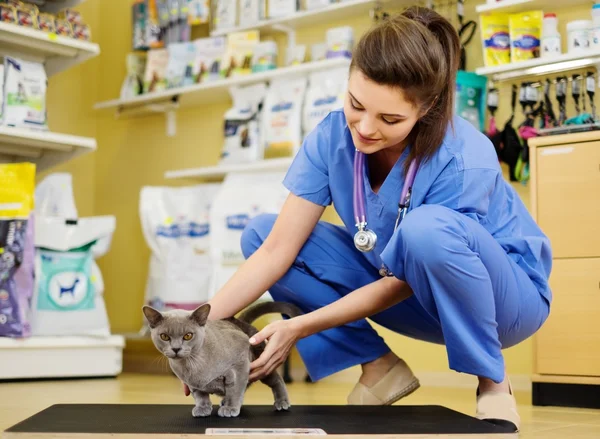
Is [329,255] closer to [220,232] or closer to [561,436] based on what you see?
[561,436]

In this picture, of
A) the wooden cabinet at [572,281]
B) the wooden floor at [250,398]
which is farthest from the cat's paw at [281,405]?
the wooden cabinet at [572,281]

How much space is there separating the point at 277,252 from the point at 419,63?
0.51m

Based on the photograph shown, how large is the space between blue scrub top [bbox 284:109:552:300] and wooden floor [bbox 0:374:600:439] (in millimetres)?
333

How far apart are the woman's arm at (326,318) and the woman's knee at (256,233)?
300 millimetres

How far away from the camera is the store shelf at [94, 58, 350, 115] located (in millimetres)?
3184

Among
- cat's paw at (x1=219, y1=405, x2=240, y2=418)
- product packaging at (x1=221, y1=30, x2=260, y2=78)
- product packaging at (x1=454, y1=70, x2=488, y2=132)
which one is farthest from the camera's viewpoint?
product packaging at (x1=221, y1=30, x2=260, y2=78)

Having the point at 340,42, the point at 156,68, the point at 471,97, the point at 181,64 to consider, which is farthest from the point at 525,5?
the point at 156,68

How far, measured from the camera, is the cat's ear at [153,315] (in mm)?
1385

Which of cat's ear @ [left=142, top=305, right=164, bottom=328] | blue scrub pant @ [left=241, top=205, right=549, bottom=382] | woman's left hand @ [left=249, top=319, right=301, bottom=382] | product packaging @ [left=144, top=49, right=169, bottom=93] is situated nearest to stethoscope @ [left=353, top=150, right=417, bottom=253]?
blue scrub pant @ [left=241, top=205, right=549, bottom=382]

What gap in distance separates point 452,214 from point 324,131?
0.39 meters

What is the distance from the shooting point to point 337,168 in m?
1.67

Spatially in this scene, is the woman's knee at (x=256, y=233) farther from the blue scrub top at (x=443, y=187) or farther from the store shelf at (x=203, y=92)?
the store shelf at (x=203, y=92)

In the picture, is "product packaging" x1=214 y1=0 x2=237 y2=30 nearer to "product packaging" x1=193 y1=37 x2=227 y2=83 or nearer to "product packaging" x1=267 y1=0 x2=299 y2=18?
"product packaging" x1=193 y1=37 x2=227 y2=83

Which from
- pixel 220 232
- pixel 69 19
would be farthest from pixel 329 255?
pixel 69 19
